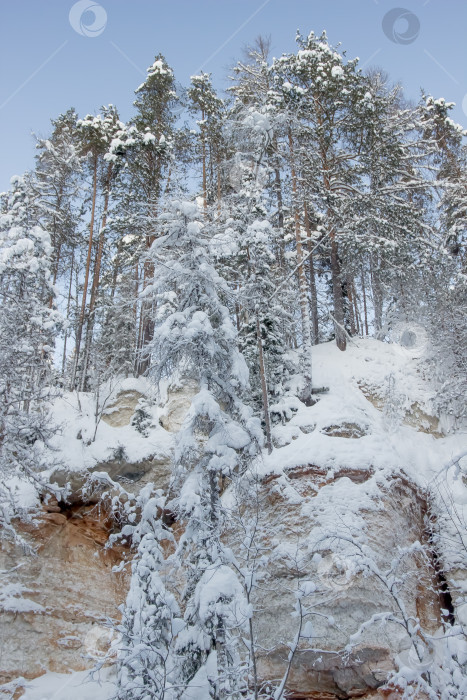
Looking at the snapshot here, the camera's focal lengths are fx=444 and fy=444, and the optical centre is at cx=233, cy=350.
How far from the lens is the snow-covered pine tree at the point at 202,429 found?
262 inches

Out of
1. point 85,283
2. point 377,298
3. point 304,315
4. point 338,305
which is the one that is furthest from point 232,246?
point 377,298

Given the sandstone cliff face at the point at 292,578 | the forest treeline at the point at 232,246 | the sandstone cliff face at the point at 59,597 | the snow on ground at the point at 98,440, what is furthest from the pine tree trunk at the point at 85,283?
the sandstone cliff face at the point at 59,597

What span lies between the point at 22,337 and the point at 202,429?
732cm

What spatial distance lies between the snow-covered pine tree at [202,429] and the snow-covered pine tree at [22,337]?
15.9ft

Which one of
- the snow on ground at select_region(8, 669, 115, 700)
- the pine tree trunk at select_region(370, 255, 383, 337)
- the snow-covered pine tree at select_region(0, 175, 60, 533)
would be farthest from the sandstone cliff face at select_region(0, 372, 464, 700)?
the pine tree trunk at select_region(370, 255, 383, 337)

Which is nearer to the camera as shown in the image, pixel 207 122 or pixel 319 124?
pixel 319 124

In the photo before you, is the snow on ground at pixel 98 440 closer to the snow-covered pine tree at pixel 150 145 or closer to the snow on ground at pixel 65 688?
the snow-covered pine tree at pixel 150 145

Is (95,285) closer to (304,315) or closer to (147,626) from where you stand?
(304,315)

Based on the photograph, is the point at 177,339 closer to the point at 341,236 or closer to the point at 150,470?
the point at 150,470

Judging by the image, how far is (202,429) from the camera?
909 cm

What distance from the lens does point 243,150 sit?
17562mm

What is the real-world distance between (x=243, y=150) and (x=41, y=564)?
15.9m

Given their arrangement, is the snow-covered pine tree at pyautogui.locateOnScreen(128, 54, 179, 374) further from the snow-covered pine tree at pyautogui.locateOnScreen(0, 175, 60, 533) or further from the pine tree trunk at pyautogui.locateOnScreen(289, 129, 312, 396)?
the pine tree trunk at pyautogui.locateOnScreen(289, 129, 312, 396)

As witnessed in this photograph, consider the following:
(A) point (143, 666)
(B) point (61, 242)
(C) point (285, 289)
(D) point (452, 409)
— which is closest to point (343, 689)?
(A) point (143, 666)
